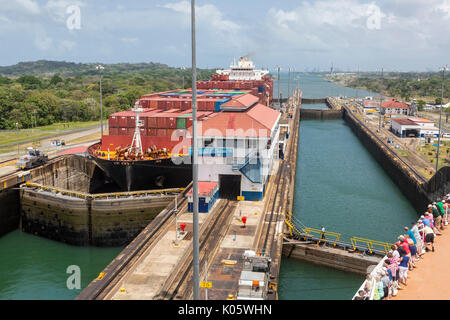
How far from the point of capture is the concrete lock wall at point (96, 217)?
32.3 metres

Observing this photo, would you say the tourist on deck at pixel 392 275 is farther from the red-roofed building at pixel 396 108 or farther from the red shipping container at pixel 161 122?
the red-roofed building at pixel 396 108

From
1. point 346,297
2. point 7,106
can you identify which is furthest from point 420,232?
point 7,106

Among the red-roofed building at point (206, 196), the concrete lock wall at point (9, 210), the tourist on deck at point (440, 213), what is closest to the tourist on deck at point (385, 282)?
the tourist on deck at point (440, 213)

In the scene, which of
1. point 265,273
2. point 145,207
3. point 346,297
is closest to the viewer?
point 265,273

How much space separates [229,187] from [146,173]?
9078mm

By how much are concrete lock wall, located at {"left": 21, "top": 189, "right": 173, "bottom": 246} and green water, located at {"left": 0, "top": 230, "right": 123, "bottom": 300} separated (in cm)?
86

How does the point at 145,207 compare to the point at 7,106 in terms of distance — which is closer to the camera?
the point at 145,207

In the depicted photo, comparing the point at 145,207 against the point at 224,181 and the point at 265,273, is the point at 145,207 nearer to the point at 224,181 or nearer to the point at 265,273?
the point at 224,181

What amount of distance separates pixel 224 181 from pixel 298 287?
11291 millimetres

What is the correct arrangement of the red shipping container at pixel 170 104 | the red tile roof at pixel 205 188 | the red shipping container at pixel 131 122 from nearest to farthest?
the red tile roof at pixel 205 188 → the red shipping container at pixel 131 122 → the red shipping container at pixel 170 104

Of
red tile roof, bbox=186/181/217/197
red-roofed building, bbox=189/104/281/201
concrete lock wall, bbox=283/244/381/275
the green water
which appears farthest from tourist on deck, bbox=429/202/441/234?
the green water

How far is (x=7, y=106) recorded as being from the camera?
240ft

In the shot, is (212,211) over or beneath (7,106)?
beneath

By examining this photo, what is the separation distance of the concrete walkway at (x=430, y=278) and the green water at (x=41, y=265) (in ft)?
64.5
